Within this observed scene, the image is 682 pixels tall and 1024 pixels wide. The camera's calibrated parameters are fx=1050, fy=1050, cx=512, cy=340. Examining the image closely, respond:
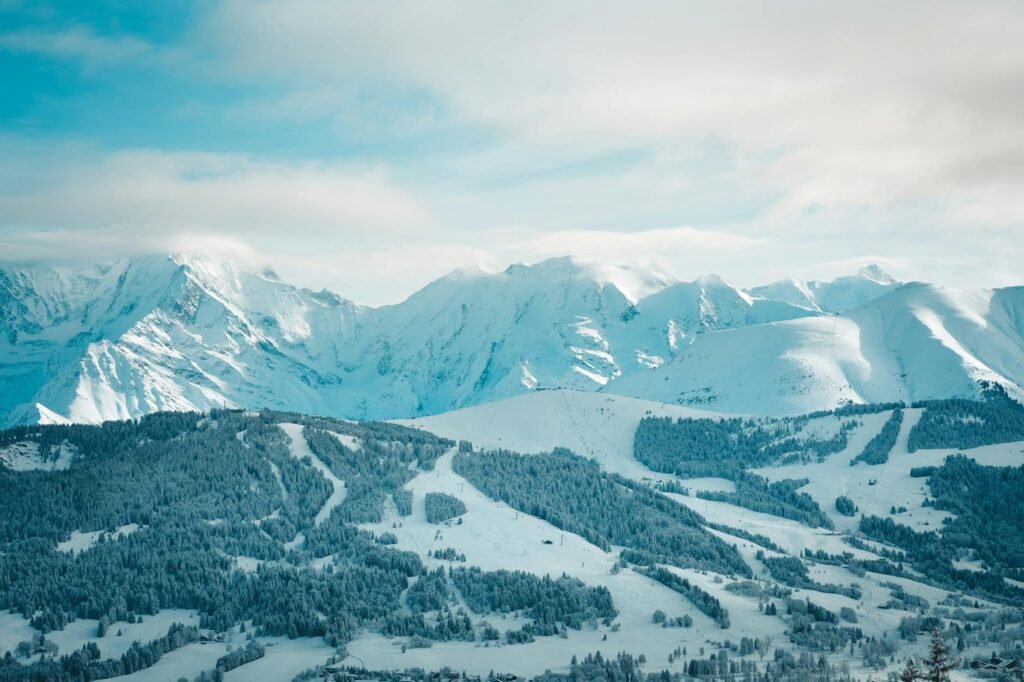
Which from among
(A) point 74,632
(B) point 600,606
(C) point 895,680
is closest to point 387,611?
(B) point 600,606

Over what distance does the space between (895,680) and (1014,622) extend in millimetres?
47800

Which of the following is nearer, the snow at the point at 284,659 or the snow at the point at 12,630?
the snow at the point at 284,659

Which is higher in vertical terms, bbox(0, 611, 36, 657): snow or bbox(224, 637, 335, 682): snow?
bbox(0, 611, 36, 657): snow

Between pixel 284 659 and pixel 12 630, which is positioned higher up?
pixel 12 630

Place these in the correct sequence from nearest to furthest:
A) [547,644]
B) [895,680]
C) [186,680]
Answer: [895,680], [186,680], [547,644]

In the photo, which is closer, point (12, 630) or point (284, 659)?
point (284, 659)

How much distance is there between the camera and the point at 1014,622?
623 feet

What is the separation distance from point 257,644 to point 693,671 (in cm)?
7617

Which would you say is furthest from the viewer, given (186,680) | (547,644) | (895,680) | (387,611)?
(387,611)

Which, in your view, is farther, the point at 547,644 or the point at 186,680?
the point at 547,644

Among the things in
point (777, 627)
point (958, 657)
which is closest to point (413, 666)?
point (777, 627)

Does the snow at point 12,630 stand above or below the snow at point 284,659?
above

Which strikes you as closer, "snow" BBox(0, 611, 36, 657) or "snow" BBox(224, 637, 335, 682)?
"snow" BBox(224, 637, 335, 682)

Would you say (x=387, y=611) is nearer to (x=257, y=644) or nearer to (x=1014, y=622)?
(x=257, y=644)
